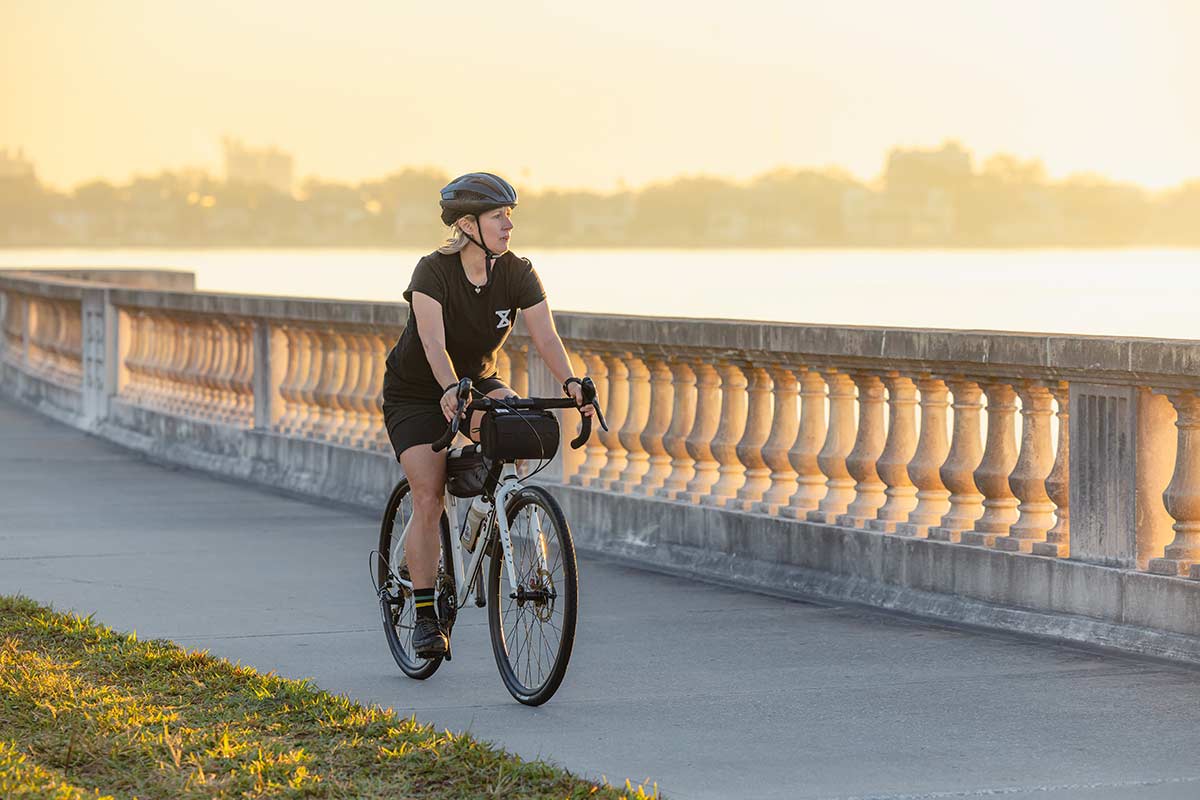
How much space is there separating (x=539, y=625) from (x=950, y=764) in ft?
5.12

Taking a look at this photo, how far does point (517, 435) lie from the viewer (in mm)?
6949

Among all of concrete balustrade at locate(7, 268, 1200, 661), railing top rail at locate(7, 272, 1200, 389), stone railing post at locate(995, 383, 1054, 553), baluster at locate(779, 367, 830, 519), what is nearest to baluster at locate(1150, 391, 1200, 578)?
concrete balustrade at locate(7, 268, 1200, 661)

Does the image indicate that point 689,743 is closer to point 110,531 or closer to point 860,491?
point 860,491

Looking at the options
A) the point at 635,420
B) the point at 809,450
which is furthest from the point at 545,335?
the point at 635,420

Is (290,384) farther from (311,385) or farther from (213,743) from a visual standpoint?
(213,743)

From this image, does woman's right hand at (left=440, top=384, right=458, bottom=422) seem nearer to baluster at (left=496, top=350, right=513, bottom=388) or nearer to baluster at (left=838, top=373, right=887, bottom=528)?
baluster at (left=838, top=373, right=887, bottom=528)

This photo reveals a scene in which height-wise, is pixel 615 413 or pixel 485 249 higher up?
pixel 485 249

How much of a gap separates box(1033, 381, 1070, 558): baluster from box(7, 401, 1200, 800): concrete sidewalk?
1.38 ft

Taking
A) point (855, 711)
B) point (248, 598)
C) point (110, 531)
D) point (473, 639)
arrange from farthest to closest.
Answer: point (110, 531) < point (248, 598) < point (473, 639) < point (855, 711)

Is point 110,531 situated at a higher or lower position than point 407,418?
lower

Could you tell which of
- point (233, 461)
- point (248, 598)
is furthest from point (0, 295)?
point (248, 598)

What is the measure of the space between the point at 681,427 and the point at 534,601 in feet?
13.4

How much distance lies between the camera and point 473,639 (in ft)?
28.1

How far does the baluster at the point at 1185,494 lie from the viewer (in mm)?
7949
